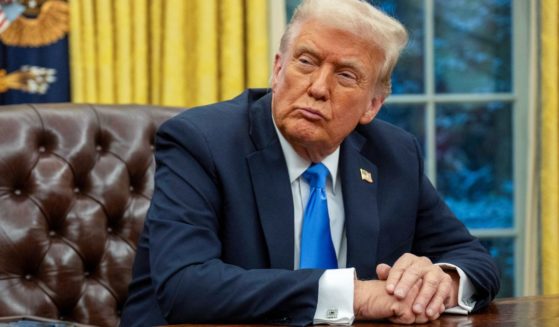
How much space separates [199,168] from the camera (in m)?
2.26

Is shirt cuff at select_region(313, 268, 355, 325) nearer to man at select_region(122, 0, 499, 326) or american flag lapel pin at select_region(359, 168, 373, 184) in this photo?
man at select_region(122, 0, 499, 326)

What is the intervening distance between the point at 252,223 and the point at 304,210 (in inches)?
6.6

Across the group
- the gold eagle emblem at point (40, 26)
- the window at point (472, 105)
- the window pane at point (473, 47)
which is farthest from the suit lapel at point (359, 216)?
the window pane at point (473, 47)

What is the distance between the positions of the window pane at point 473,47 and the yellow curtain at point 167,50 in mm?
1014

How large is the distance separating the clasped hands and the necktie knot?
1.21 feet

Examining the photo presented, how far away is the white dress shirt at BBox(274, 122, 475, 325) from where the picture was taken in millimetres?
1939

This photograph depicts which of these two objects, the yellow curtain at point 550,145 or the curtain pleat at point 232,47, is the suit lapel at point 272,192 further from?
the yellow curtain at point 550,145

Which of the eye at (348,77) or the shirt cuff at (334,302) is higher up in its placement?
the eye at (348,77)

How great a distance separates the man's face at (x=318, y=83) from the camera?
2.31 meters

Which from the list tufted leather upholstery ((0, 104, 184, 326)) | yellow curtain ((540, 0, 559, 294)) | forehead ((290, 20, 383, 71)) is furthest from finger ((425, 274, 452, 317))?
yellow curtain ((540, 0, 559, 294))

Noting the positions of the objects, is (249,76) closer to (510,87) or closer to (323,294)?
(510,87)

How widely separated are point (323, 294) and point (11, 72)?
220 centimetres

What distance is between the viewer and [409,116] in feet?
14.7

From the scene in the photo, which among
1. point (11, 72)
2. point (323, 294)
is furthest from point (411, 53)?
point (323, 294)
